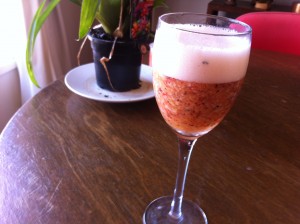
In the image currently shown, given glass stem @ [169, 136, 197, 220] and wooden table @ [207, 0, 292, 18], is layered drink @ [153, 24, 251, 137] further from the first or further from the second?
wooden table @ [207, 0, 292, 18]

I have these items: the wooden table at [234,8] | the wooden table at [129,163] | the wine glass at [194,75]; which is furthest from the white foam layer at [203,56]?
the wooden table at [234,8]

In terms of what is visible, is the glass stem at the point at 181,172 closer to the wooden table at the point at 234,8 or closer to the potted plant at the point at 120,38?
the potted plant at the point at 120,38

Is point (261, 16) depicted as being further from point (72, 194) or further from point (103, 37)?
point (72, 194)

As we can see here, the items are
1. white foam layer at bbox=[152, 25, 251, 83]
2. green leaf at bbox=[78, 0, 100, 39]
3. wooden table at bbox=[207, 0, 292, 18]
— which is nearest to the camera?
white foam layer at bbox=[152, 25, 251, 83]

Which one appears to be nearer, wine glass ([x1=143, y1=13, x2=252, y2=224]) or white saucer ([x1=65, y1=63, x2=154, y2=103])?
wine glass ([x1=143, y1=13, x2=252, y2=224])

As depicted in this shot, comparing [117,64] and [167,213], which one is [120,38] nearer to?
[117,64]

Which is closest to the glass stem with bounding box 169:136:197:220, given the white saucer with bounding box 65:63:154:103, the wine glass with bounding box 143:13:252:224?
the wine glass with bounding box 143:13:252:224

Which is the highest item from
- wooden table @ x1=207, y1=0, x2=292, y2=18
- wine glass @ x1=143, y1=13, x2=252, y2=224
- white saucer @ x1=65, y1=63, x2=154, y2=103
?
wine glass @ x1=143, y1=13, x2=252, y2=224
